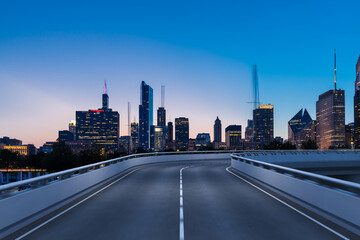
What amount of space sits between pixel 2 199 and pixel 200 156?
34.3 meters

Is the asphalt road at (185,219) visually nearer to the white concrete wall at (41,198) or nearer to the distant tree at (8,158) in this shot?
the white concrete wall at (41,198)

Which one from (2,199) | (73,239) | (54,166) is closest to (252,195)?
(73,239)

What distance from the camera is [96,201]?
10523 mm

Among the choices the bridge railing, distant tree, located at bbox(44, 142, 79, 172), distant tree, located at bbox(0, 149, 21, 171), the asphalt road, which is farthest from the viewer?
distant tree, located at bbox(0, 149, 21, 171)

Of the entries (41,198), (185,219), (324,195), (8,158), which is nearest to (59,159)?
(8,158)

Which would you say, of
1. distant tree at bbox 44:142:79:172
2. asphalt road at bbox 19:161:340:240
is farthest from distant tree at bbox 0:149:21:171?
asphalt road at bbox 19:161:340:240

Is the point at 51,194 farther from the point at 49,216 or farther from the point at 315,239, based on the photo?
the point at 315,239

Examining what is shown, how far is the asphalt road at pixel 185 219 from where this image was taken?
6.54m

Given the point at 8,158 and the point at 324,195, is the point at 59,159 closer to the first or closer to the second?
the point at 8,158

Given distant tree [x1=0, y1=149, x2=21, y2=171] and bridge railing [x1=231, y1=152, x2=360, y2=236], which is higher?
bridge railing [x1=231, y1=152, x2=360, y2=236]

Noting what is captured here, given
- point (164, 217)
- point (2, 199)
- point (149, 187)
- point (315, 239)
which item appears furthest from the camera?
point (149, 187)

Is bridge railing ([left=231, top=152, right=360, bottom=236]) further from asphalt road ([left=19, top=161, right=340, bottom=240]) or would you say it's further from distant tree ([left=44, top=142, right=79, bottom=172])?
distant tree ([left=44, top=142, right=79, bottom=172])

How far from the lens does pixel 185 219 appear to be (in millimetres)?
7867

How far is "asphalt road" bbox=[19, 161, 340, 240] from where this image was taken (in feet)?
21.4
